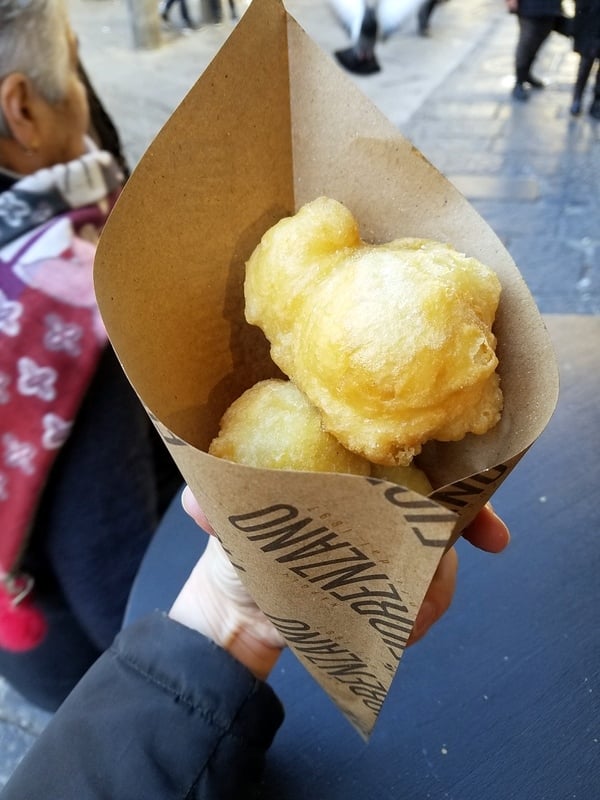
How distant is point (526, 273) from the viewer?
3.37 meters

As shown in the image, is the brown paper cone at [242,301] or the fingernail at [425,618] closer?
the brown paper cone at [242,301]

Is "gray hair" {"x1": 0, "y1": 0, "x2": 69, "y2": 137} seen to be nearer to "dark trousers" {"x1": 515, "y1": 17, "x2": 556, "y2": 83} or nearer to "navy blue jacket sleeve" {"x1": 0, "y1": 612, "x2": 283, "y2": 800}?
"navy blue jacket sleeve" {"x1": 0, "y1": 612, "x2": 283, "y2": 800}

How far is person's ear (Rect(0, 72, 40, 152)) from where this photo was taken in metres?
1.43

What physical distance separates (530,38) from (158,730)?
17.1 ft

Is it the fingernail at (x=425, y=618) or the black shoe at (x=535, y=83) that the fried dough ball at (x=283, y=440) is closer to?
the fingernail at (x=425, y=618)

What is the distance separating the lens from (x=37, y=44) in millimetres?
1442

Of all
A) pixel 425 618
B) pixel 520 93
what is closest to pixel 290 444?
pixel 425 618

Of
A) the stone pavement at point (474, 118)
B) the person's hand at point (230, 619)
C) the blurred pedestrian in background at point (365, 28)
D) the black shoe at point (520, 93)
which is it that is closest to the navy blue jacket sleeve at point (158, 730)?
the person's hand at point (230, 619)

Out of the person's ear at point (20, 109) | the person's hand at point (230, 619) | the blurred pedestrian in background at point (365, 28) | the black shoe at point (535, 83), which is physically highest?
the person's ear at point (20, 109)

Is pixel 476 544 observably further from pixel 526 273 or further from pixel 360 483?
pixel 526 273

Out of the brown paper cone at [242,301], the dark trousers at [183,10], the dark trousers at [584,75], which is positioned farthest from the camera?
the dark trousers at [183,10]

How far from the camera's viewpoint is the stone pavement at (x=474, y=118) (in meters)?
3.43

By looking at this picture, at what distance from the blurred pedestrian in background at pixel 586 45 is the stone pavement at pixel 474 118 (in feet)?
0.42

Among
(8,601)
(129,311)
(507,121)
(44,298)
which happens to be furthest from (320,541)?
(507,121)
